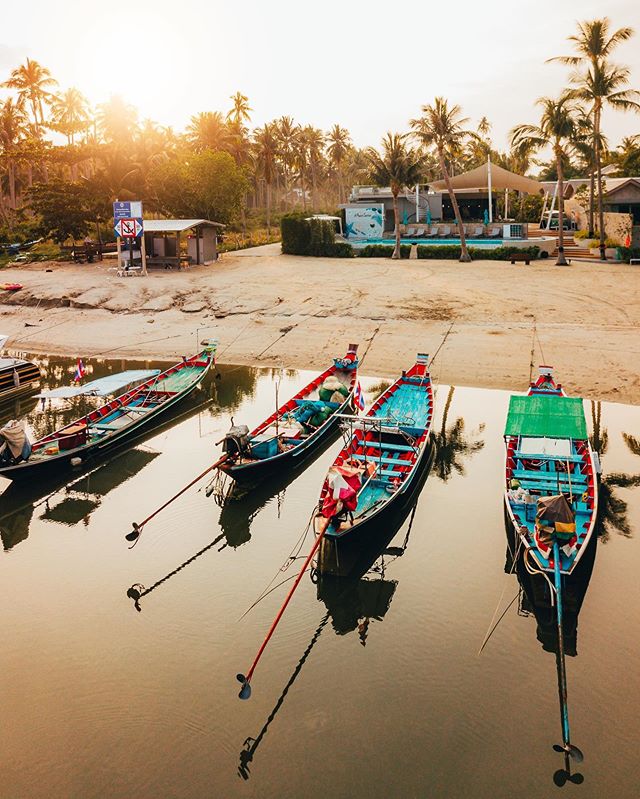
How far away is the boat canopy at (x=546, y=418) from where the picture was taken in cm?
1795

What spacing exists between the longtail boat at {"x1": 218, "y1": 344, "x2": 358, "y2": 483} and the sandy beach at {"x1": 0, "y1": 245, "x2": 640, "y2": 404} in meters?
5.24

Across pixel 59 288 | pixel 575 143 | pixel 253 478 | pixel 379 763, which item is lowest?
pixel 379 763

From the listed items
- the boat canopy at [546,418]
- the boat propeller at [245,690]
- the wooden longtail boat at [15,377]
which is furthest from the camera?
the wooden longtail boat at [15,377]

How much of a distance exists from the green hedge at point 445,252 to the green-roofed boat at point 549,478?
3041cm

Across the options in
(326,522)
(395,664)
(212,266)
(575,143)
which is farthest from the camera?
(212,266)

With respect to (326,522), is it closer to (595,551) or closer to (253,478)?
(253,478)

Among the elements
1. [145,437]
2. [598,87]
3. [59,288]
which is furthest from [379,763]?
[598,87]

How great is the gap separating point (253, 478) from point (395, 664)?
7.90m

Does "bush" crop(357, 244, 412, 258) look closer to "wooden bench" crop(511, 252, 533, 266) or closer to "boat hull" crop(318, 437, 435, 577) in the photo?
"wooden bench" crop(511, 252, 533, 266)

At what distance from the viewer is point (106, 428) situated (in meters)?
23.1

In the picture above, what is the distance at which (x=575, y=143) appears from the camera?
139 feet

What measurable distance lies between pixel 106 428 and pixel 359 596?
11.8 meters

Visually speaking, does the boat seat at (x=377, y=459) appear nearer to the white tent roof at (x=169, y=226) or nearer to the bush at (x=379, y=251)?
the white tent roof at (x=169, y=226)

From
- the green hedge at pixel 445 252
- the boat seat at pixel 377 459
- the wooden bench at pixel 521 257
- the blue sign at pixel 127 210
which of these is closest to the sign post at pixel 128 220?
the blue sign at pixel 127 210
